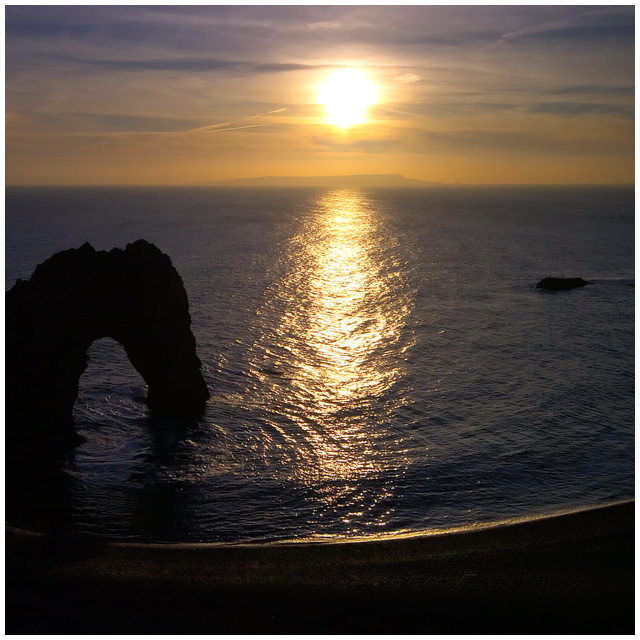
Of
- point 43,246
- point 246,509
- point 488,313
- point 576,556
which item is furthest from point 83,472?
point 43,246

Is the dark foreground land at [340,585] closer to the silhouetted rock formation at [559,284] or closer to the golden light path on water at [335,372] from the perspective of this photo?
the golden light path on water at [335,372]

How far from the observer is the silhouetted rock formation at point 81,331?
107ft


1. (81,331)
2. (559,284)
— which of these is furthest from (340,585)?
(559,284)

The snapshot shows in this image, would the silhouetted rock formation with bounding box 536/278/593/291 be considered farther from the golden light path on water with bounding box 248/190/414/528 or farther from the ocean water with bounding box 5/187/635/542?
the golden light path on water with bounding box 248/190/414/528

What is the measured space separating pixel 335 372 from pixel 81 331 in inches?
799

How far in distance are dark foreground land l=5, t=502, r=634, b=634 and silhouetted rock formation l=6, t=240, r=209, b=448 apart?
8.02m

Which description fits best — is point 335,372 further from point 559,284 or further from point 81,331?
point 559,284

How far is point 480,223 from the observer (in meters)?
185

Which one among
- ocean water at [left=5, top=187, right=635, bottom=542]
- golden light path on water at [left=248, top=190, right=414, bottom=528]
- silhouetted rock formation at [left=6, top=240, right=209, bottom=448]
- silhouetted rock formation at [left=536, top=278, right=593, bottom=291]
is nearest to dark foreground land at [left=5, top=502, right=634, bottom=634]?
ocean water at [left=5, top=187, right=635, bottom=542]

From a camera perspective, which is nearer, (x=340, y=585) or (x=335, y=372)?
(x=340, y=585)

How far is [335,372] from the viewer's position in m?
48.8

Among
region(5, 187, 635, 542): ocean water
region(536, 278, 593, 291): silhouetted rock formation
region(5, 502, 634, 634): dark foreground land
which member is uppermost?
region(536, 278, 593, 291): silhouetted rock formation

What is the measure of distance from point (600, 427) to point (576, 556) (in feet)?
51.1

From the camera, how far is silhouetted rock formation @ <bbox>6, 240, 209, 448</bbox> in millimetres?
32531
